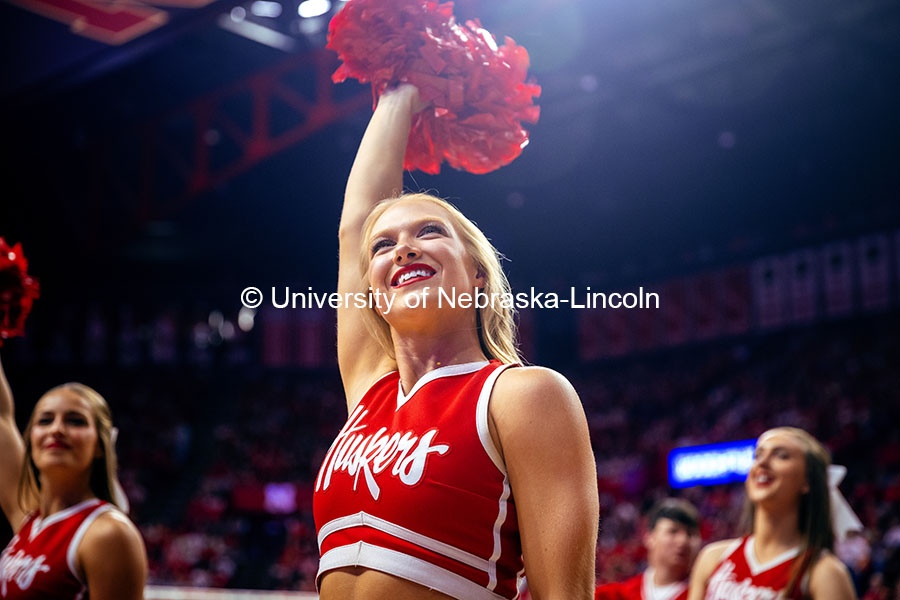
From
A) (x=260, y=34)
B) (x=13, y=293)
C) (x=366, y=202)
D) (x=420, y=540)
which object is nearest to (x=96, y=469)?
(x=13, y=293)

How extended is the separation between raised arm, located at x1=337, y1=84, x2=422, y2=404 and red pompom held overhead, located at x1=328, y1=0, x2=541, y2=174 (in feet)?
0.18

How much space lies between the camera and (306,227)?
17.9 m

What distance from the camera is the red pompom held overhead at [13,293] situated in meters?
2.50

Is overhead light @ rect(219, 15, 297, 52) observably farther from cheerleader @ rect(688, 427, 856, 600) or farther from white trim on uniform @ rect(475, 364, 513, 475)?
white trim on uniform @ rect(475, 364, 513, 475)

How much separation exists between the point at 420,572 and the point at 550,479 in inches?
9.2

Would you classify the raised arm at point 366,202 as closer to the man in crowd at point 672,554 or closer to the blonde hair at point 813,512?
the blonde hair at point 813,512

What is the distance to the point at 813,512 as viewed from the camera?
115 inches

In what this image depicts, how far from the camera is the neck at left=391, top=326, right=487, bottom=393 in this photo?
1.64 meters

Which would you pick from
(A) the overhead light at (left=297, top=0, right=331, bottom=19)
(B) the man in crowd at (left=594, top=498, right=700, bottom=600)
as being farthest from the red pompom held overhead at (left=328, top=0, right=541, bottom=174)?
(A) the overhead light at (left=297, top=0, right=331, bottom=19)

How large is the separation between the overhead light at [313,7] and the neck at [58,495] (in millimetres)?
7340

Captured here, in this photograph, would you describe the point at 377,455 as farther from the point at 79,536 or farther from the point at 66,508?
the point at 66,508

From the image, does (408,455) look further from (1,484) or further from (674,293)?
(674,293)

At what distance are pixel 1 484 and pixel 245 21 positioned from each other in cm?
875

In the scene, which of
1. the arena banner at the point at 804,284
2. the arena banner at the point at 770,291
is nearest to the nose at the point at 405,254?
the arena banner at the point at 804,284
